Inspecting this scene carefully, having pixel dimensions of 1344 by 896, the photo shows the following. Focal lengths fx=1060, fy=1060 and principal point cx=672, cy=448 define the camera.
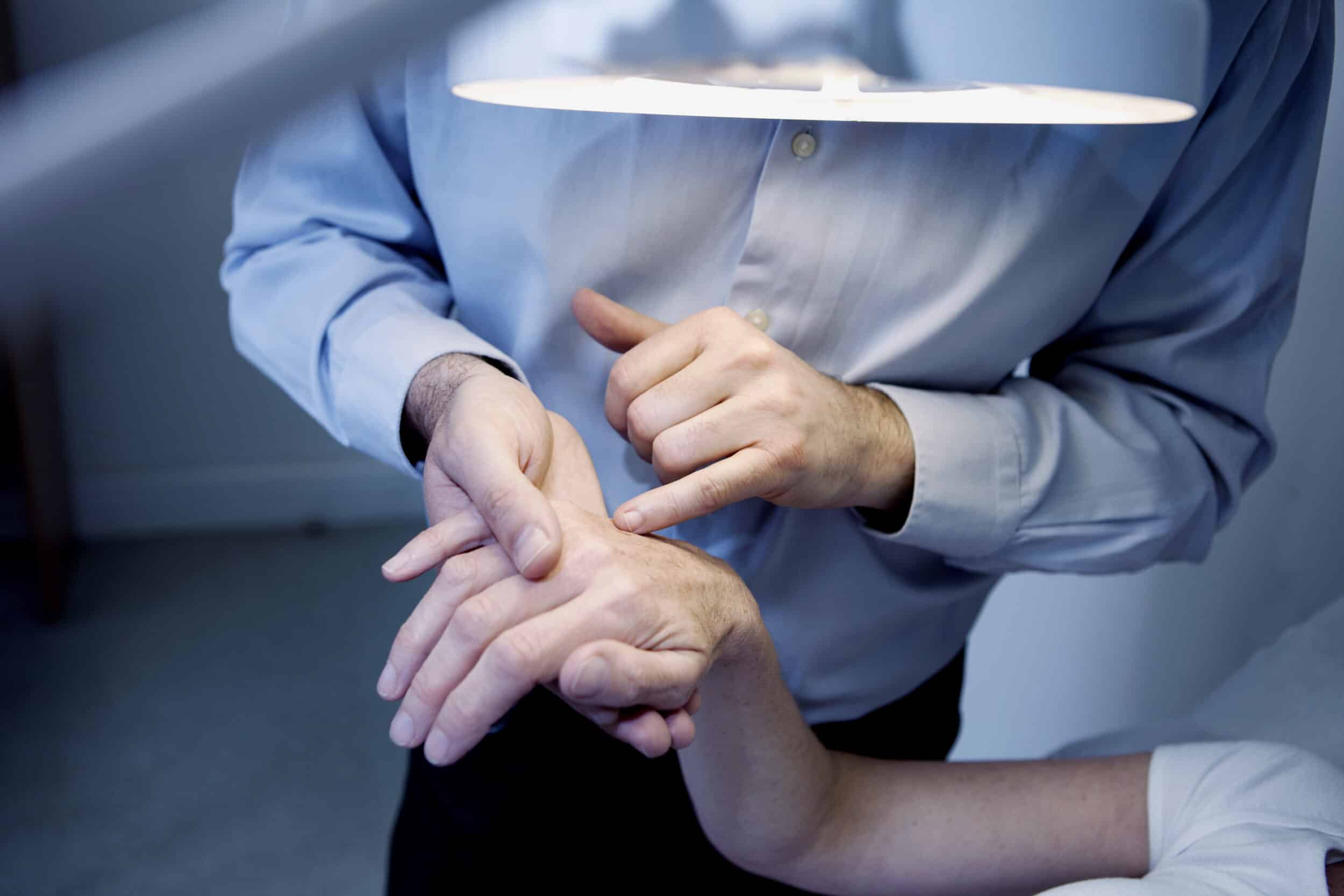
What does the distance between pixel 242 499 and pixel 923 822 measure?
2714 millimetres

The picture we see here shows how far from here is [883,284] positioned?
933 millimetres

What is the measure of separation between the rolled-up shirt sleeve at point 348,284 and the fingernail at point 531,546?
266 millimetres

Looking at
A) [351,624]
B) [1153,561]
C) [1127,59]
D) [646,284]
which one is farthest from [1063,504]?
[351,624]

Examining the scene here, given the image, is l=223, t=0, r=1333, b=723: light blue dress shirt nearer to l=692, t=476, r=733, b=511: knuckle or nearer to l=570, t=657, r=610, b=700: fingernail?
l=692, t=476, r=733, b=511: knuckle

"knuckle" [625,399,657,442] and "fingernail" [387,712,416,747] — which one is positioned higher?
"knuckle" [625,399,657,442]

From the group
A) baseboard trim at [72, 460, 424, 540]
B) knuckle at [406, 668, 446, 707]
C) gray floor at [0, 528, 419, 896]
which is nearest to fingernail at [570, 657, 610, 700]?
knuckle at [406, 668, 446, 707]

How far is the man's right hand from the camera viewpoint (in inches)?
27.8

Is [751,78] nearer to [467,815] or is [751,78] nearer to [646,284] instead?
Result: [646,284]

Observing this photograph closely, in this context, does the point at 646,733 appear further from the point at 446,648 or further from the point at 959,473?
the point at 959,473

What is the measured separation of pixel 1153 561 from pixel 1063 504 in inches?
6.8

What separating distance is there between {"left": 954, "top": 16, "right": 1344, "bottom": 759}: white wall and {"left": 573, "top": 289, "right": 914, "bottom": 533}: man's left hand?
886 millimetres

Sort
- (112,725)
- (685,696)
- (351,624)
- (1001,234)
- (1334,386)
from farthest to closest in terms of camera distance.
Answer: (351,624)
(112,725)
(1334,386)
(1001,234)
(685,696)

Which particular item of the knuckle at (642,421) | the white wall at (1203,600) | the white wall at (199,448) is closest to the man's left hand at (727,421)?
the knuckle at (642,421)

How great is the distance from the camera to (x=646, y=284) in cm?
97
